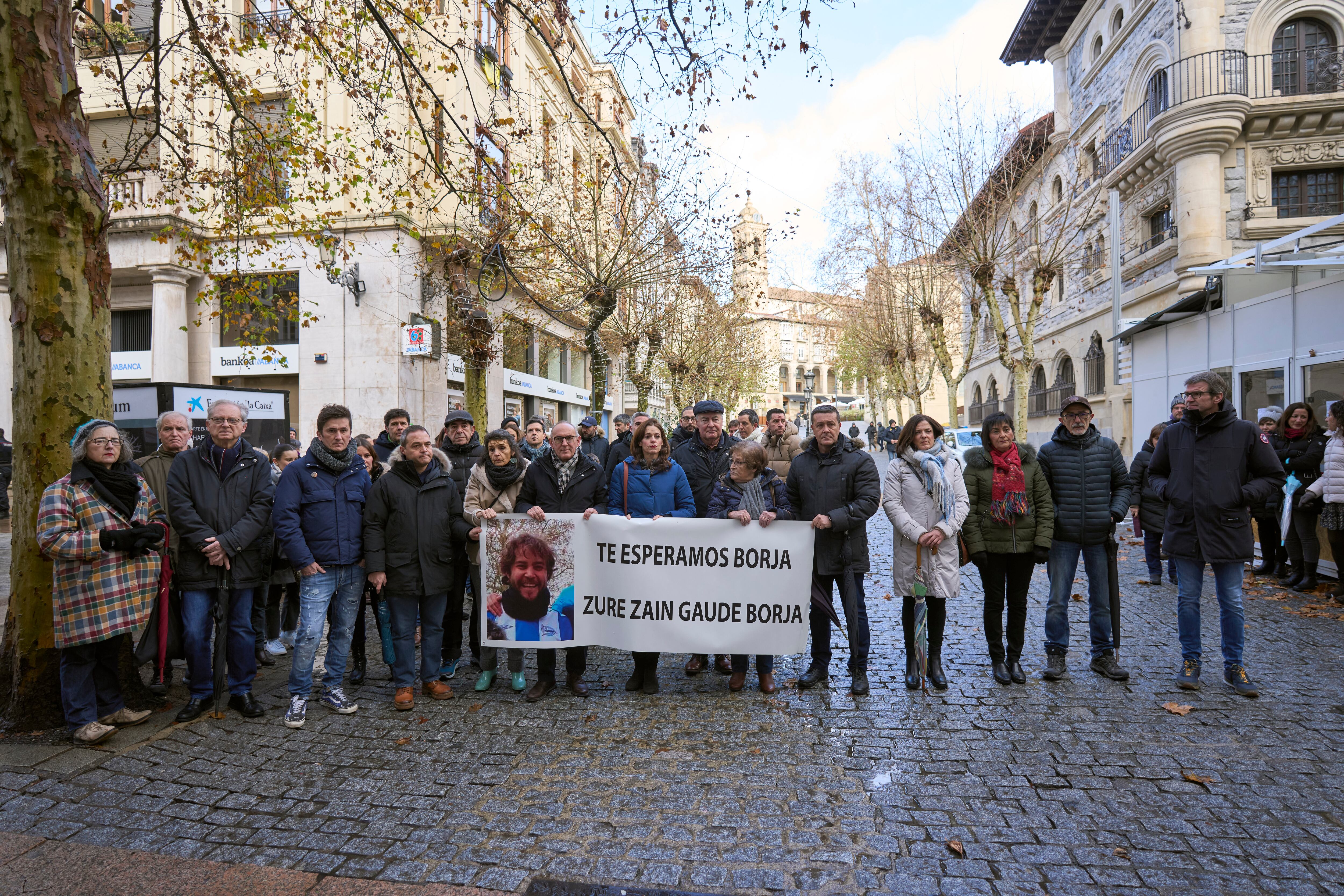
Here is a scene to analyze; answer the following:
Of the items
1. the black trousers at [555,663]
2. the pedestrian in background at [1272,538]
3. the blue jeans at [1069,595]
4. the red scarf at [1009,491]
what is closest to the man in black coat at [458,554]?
the black trousers at [555,663]

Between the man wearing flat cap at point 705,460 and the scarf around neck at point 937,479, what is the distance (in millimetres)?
1446

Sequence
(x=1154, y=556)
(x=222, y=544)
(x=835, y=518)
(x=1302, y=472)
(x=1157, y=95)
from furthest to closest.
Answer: (x=1157, y=95) < (x=1154, y=556) < (x=1302, y=472) < (x=835, y=518) < (x=222, y=544)

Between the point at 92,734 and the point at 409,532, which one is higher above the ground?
the point at 409,532

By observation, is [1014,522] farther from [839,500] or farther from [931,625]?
[839,500]

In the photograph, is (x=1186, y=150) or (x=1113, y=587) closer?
(x=1113, y=587)

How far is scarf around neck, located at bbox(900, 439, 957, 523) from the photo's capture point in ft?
18.2

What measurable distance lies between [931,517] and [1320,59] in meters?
26.5

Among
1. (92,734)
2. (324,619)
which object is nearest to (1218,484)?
(324,619)

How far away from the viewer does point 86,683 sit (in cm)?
483

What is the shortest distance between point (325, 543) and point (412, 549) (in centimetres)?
56

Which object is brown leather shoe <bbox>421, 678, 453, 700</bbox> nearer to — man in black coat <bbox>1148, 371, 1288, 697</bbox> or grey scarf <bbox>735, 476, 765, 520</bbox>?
grey scarf <bbox>735, 476, 765, 520</bbox>

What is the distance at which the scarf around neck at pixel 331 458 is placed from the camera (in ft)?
17.2

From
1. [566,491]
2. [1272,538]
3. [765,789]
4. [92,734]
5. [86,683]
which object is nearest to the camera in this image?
[765,789]

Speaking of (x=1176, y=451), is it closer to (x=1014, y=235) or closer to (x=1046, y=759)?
(x=1046, y=759)
